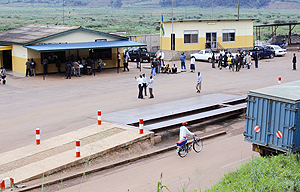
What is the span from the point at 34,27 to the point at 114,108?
22798 mm

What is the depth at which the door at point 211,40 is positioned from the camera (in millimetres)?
45688

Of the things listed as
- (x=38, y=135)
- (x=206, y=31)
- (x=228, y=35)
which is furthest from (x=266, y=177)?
(x=228, y=35)

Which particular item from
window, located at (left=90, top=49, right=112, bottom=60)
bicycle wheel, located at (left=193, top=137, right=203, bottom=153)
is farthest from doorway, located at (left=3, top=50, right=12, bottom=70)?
bicycle wheel, located at (left=193, top=137, right=203, bottom=153)

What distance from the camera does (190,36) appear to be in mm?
44531

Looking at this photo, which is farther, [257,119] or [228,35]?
[228,35]

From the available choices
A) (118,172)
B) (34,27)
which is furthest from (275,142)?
(34,27)

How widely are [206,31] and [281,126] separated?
3463 centimetres

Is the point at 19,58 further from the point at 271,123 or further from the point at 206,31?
the point at 271,123

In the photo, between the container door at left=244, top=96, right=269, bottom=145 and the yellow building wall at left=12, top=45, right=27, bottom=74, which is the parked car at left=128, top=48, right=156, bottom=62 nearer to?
the yellow building wall at left=12, top=45, right=27, bottom=74

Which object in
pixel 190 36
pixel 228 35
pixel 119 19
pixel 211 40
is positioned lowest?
pixel 211 40

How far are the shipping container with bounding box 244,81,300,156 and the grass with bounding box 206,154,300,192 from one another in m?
0.95

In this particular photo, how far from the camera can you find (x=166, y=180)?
39.2ft

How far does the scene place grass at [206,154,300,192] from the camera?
9.07 meters

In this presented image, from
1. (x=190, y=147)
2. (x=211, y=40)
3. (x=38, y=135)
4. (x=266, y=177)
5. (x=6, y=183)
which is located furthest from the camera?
(x=211, y=40)
